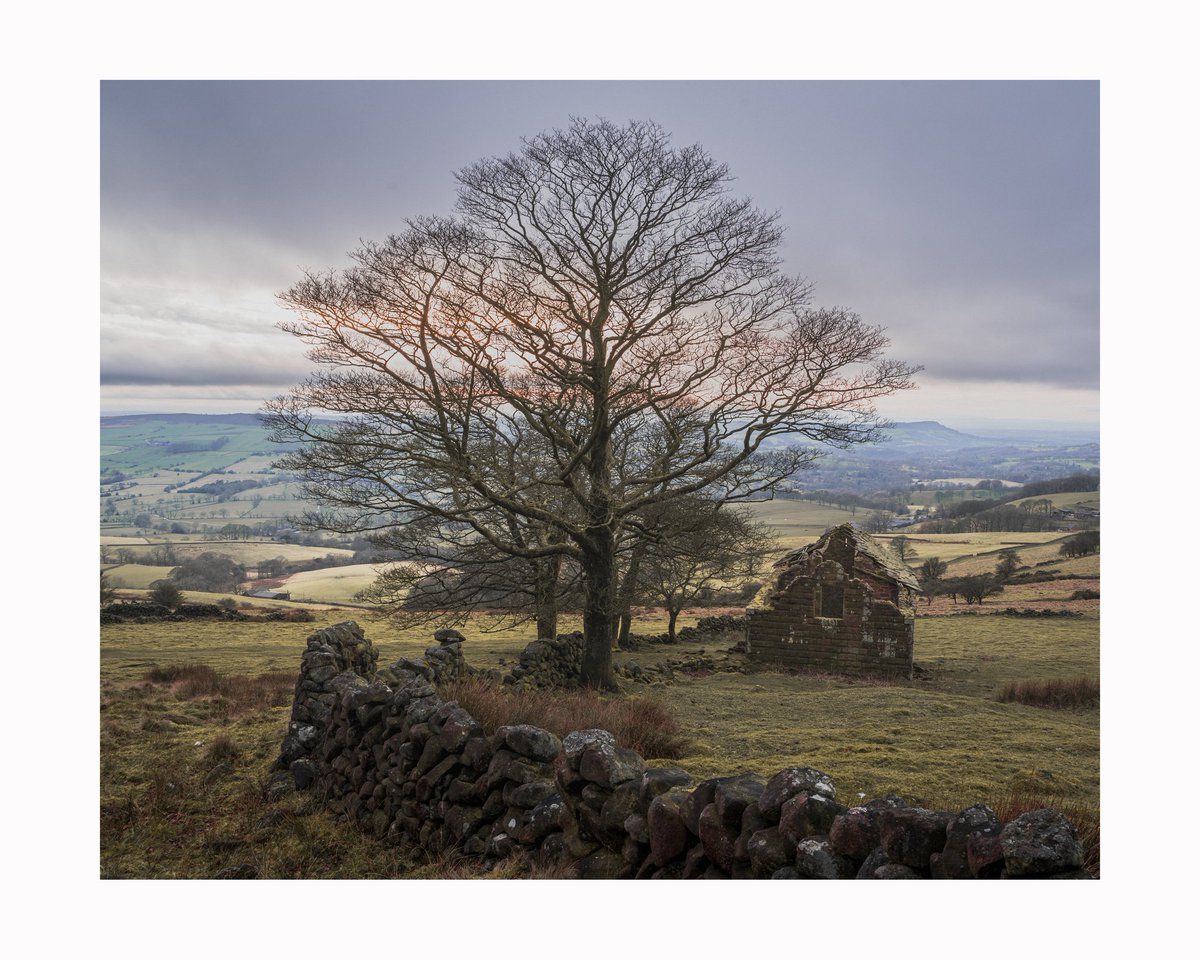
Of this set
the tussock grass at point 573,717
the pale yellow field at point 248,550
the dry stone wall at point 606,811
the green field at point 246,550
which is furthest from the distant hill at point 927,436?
the pale yellow field at point 248,550

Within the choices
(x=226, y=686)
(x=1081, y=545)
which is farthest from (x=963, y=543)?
(x=226, y=686)

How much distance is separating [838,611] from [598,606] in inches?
294

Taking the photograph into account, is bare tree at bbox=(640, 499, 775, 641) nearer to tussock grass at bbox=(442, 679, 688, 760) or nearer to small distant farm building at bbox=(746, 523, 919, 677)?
small distant farm building at bbox=(746, 523, 919, 677)

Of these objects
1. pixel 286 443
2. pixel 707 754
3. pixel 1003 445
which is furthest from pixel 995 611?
pixel 286 443

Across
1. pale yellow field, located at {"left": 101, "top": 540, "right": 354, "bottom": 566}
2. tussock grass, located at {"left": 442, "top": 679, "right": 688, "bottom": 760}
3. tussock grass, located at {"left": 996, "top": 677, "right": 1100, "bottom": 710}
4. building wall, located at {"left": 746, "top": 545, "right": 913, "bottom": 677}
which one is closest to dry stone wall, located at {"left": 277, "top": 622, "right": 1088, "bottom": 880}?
tussock grass, located at {"left": 442, "top": 679, "right": 688, "bottom": 760}

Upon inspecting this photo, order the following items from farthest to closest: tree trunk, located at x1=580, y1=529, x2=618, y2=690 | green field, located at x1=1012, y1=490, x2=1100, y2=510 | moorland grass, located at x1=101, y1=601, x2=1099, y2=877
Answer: tree trunk, located at x1=580, y1=529, x2=618, y2=690 → green field, located at x1=1012, y1=490, x2=1100, y2=510 → moorland grass, located at x1=101, y1=601, x2=1099, y2=877

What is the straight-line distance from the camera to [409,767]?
5957mm

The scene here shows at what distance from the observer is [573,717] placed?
6.66 meters

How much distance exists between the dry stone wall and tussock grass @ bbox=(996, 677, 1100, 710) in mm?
8353

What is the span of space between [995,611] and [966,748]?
62.8 feet

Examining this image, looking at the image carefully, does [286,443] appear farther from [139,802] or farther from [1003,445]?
[1003,445]

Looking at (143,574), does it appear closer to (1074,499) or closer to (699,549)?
(699,549)

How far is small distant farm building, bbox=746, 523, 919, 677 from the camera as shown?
1600cm

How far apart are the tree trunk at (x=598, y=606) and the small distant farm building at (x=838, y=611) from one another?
5.76 metres
